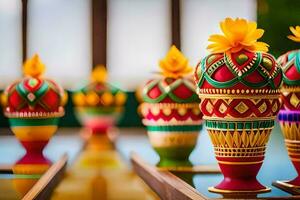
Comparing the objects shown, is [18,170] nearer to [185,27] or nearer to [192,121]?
[192,121]

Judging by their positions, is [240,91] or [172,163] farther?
[172,163]

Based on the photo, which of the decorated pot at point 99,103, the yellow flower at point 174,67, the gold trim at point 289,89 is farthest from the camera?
the decorated pot at point 99,103

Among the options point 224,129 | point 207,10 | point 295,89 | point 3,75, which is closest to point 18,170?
point 224,129

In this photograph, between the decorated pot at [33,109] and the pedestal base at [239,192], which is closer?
the pedestal base at [239,192]

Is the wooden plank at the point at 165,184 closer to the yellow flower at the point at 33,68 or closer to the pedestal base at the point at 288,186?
the pedestal base at the point at 288,186

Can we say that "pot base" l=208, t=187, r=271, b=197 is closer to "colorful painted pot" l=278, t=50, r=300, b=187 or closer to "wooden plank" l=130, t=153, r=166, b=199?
"colorful painted pot" l=278, t=50, r=300, b=187

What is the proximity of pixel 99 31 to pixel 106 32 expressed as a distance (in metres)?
0.08

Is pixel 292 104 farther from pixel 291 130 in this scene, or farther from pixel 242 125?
pixel 242 125

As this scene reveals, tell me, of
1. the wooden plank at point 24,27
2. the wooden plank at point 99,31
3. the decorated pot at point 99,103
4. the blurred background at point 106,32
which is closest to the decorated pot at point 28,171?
the decorated pot at point 99,103

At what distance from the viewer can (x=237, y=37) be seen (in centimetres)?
192

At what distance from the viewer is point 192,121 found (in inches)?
→ 103

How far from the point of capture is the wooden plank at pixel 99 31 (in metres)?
7.24

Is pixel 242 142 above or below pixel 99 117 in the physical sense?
above

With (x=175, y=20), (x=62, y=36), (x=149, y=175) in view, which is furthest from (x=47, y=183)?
(x=62, y=36)
